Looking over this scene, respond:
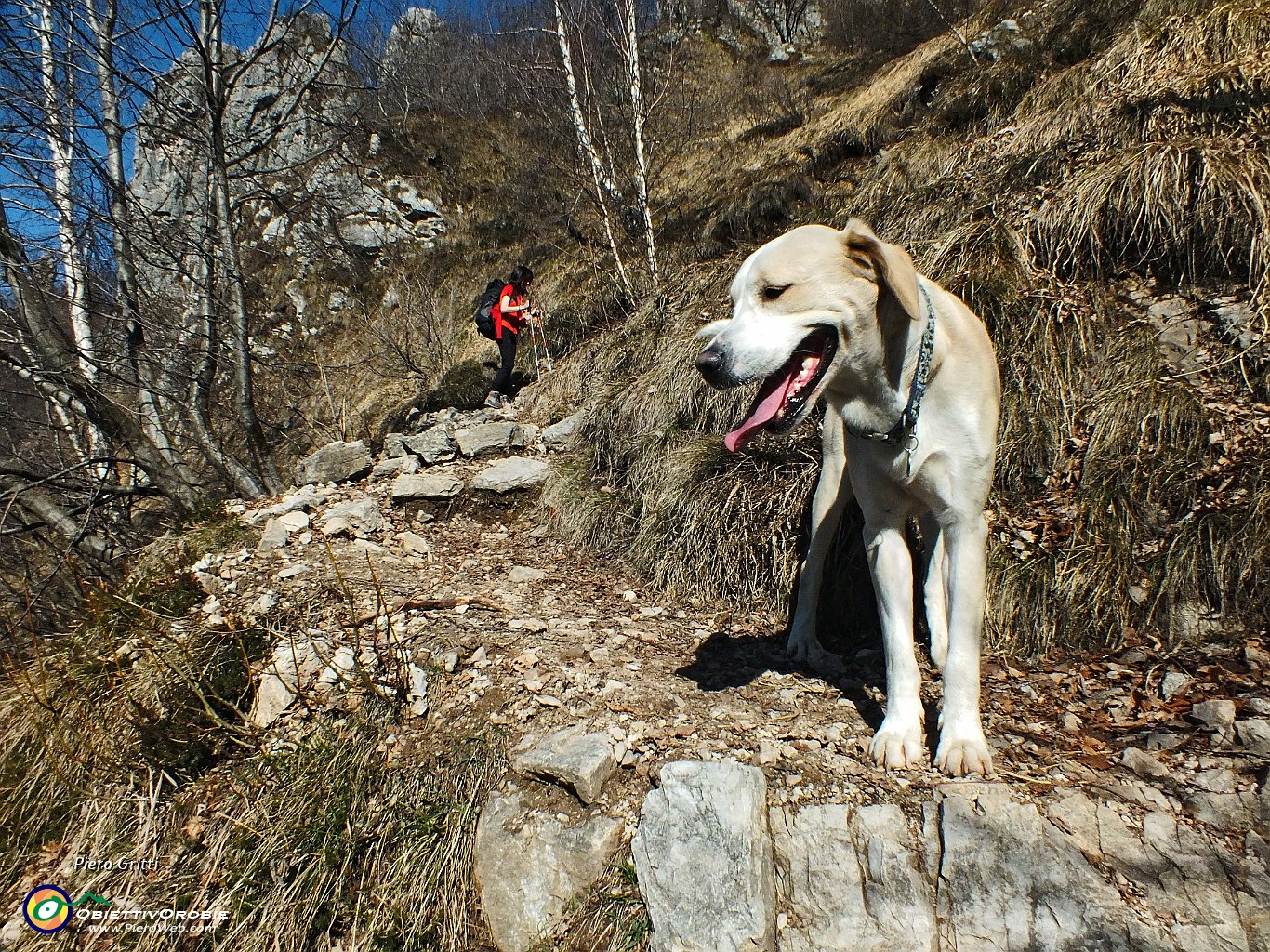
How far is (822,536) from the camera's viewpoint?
10.3 ft

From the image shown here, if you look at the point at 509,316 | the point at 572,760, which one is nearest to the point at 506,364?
the point at 509,316

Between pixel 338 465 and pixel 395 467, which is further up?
pixel 338 465

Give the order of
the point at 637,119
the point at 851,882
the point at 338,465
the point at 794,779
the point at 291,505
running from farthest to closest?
the point at 637,119 → the point at 338,465 → the point at 291,505 → the point at 794,779 → the point at 851,882

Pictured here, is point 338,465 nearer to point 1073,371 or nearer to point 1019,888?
point 1073,371

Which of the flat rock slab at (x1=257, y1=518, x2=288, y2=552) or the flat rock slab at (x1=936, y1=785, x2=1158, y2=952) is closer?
the flat rock slab at (x1=936, y1=785, x2=1158, y2=952)

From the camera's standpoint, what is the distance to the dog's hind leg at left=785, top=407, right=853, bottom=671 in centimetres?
303

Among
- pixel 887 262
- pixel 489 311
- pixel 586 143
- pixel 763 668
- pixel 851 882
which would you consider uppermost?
pixel 586 143

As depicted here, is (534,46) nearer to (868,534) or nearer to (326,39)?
(326,39)

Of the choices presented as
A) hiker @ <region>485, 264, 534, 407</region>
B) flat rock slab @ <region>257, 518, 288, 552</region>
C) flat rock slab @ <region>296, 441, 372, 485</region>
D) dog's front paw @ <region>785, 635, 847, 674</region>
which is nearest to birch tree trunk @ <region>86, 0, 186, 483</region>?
flat rock slab @ <region>296, 441, 372, 485</region>

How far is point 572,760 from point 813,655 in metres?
1.30

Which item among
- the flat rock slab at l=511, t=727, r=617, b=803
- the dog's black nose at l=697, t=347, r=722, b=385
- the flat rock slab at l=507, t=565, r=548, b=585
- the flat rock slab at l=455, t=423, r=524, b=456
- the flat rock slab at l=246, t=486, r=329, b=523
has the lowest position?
the flat rock slab at l=511, t=727, r=617, b=803

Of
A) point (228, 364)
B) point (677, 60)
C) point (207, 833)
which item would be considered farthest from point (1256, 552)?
point (677, 60)

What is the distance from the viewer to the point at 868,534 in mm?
2467

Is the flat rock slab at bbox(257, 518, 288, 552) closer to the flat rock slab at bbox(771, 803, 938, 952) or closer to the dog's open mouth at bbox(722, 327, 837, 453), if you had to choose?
the dog's open mouth at bbox(722, 327, 837, 453)
